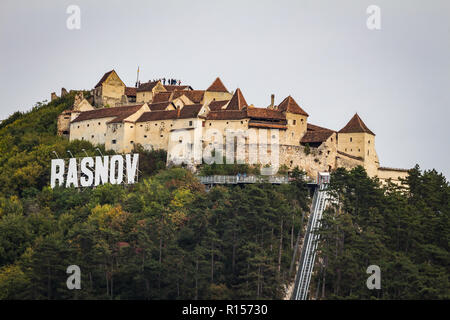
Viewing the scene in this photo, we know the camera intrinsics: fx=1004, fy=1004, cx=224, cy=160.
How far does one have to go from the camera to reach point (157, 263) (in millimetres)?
78875

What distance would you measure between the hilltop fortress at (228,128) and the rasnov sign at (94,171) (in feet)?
10.7

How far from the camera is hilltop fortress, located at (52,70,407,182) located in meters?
104

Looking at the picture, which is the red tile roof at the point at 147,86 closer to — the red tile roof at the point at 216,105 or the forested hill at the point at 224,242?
the red tile roof at the point at 216,105

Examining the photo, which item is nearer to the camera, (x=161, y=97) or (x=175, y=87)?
(x=161, y=97)

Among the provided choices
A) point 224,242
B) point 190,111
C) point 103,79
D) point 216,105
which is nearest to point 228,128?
point 190,111

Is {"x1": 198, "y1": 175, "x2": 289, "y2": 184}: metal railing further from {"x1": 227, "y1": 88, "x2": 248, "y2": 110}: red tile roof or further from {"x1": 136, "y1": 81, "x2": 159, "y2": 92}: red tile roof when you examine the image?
{"x1": 136, "y1": 81, "x2": 159, "y2": 92}: red tile roof

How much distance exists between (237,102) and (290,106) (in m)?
5.79

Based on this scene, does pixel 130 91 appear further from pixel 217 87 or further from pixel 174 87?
pixel 217 87

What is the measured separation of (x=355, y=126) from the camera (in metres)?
108

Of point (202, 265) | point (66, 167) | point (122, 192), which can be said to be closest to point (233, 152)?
point (122, 192)

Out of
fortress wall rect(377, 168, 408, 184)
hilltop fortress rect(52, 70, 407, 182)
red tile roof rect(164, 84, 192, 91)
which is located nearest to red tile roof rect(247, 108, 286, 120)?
hilltop fortress rect(52, 70, 407, 182)
